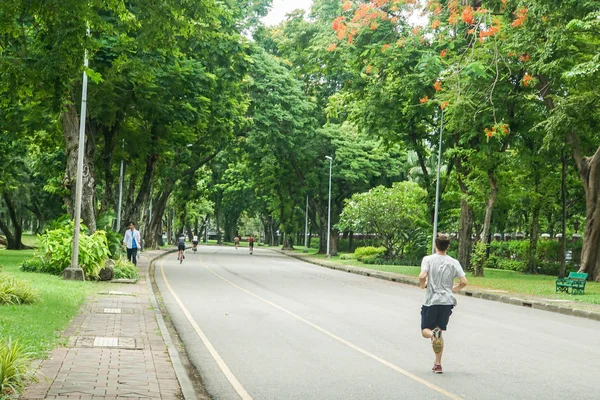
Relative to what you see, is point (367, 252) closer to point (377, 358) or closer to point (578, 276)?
point (578, 276)

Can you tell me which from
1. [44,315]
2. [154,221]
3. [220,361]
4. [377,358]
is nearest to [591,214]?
[377,358]

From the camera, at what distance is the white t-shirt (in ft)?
33.2

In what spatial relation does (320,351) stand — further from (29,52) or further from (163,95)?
(163,95)

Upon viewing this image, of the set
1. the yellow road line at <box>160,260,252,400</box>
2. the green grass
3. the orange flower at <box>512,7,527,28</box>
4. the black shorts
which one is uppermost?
the orange flower at <box>512,7,527,28</box>

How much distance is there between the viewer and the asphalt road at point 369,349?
9.13m

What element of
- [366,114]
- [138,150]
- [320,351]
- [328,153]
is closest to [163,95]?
[138,150]

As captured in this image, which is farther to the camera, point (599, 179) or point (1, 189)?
point (1, 189)

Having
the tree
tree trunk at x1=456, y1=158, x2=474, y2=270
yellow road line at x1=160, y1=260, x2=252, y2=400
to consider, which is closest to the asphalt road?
yellow road line at x1=160, y1=260, x2=252, y2=400

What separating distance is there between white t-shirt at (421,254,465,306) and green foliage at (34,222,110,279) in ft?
54.4

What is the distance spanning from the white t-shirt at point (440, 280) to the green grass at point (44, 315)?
4805mm

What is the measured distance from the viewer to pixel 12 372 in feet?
24.8

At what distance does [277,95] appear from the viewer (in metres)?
49.8

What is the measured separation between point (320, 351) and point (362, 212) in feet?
123

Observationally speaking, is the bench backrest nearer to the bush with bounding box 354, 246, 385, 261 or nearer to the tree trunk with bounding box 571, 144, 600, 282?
the tree trunk with bounding box 571, 144, 600, 282
